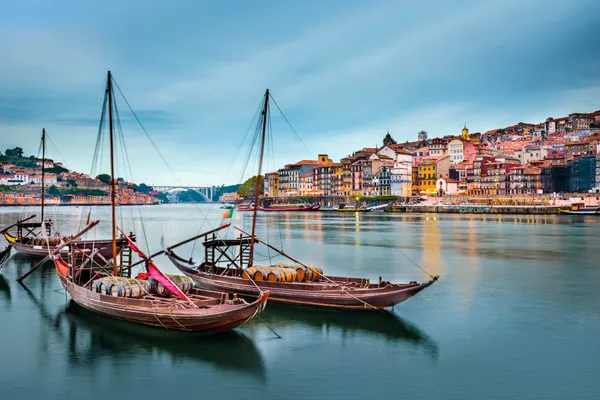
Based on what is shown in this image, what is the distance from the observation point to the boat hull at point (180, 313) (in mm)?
15039

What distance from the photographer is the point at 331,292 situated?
18859mm

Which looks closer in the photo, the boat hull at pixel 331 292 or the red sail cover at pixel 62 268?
the boat hull at pixel 331 292

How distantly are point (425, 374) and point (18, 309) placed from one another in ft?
51.4

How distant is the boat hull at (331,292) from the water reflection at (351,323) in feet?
0.94

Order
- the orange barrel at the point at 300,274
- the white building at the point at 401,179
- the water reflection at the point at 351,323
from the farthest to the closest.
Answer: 1. the white building at the point at 401,179
2. the orange barrel at the point at 300,274
3. the water reflection at the point at 351,323

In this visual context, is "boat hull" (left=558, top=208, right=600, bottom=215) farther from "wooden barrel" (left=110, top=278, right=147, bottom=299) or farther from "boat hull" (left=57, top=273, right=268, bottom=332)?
"wooden barrel" (left=110, top=278, right=147, bottom=299)

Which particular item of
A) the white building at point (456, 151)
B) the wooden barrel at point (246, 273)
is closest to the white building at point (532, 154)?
the white building at point (456, 151)

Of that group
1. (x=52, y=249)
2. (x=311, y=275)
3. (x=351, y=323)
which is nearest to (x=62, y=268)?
(x=311, y=275)

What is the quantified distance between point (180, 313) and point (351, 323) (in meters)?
5.81

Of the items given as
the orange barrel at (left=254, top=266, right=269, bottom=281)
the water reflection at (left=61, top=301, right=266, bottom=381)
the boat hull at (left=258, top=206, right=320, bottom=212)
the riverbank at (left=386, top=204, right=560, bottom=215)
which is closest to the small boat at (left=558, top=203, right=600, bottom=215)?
the riverbank at (left=386, top=204, right=560, bottom=215)

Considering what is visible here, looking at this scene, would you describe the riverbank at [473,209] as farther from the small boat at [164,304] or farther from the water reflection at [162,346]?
the water reflection at [162,346]

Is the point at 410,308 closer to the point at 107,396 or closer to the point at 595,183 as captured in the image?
the point at 107,396

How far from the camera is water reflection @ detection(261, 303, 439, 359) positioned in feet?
55.0

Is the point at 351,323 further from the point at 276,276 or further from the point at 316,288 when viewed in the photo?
the point at 276,276
